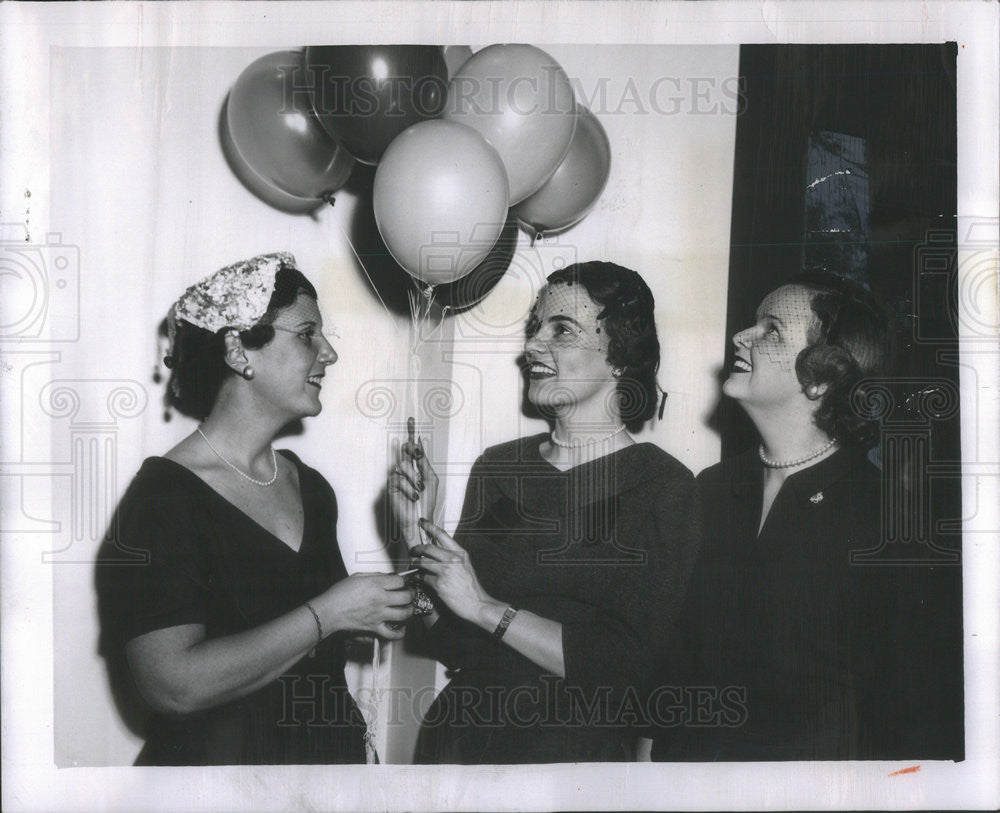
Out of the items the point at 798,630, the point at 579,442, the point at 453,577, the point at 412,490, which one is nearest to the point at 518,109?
the point at 579,442

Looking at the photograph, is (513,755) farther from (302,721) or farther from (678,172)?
(678,172)

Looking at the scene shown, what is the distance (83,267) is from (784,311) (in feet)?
4.12

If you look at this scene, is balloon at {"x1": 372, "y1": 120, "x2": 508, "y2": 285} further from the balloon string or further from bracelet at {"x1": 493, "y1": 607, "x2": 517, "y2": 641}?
bracelet at {"x1": 493, "y1": 607, "x2": 517, "y2": 641}

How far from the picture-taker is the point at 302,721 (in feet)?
5.16

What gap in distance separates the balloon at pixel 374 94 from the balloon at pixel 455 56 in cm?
5

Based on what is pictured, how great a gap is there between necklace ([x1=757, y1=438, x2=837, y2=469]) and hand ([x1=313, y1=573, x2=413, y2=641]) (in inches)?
26.1

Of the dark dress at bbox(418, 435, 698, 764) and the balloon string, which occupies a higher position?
the balloon string

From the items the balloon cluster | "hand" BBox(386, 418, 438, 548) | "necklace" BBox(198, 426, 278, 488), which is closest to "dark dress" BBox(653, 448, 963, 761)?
"hand" BBox(386, 418, 438, 548)

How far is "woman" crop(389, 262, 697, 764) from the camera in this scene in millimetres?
1536

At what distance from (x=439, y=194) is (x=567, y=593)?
71cm

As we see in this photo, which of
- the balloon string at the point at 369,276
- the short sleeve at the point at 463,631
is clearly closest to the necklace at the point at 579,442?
the short sleeve at the point at 463,631

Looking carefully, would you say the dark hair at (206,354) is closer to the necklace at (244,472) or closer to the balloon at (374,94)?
the necklace at (244,472)

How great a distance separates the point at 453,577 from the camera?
152cm

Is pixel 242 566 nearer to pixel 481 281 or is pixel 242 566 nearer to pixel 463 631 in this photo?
pixel 463 631
